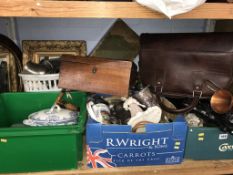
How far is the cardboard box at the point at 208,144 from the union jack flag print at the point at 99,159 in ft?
0.97


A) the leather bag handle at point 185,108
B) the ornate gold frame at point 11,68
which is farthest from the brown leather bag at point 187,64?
the ornate gold frame at point 11,68

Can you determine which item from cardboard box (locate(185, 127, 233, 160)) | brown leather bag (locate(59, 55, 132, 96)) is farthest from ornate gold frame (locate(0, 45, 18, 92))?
cardboard box (locate(185, 127, 233, 160))

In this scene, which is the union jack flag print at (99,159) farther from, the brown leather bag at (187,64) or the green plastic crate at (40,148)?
the brown leather bag at (187,64)

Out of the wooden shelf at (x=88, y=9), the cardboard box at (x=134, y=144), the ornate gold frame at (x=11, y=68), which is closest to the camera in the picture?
the wooden shelf at (x=88, y=9)

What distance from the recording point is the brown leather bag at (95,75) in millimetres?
855

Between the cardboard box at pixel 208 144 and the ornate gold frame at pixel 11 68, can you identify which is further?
the ornate gold frame at pixel 11 68

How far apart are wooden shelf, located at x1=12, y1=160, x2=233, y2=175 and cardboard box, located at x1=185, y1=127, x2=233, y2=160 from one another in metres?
0.02

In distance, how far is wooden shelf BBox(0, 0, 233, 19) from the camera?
67 cm

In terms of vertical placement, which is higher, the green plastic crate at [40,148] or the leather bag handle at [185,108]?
the leather bag handle at [185,108]

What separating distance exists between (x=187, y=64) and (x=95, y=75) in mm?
345

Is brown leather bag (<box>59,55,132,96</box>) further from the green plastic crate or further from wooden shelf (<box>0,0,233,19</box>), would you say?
wooden shelf (<box>0,0,233,19</box>)

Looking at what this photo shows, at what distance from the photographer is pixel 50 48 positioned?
1162 millimetres

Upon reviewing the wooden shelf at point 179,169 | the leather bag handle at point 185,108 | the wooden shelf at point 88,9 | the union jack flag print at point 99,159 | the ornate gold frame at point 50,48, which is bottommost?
the wooden shelf at point 179,169

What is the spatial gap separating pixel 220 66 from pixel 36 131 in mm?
671
